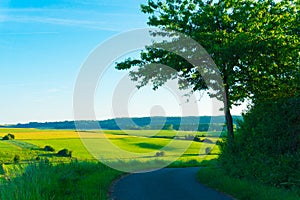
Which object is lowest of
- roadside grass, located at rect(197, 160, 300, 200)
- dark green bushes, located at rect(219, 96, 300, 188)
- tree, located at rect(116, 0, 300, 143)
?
roadside grass, located at rect(197, 160, 300, 200)

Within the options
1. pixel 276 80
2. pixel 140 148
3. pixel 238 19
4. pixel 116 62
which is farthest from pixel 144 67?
pixel 140 148

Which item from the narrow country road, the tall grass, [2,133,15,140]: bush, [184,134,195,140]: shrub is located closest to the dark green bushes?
the narrow country road

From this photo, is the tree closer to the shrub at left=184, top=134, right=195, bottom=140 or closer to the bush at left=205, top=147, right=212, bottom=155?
the bush at left=205, top=147, right=212, bottom=155

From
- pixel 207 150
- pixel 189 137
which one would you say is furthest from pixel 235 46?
pixel 189 137

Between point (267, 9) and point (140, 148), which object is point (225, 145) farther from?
point (140, 148)

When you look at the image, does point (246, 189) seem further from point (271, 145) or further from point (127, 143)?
point (127, 143)

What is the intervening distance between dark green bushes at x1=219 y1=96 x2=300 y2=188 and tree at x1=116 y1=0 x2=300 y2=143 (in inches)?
77.9

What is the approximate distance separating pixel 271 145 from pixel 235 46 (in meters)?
6.04

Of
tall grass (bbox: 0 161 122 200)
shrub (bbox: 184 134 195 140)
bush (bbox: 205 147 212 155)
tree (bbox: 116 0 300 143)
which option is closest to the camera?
tall grass (bbox: 0 161 122 200)

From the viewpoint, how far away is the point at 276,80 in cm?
2247

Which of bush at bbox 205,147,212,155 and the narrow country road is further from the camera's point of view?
bush at bbox 205,147,212,155

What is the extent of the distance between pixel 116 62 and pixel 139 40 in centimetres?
256

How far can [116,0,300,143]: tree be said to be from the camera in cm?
2098

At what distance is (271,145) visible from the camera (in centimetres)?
1677
